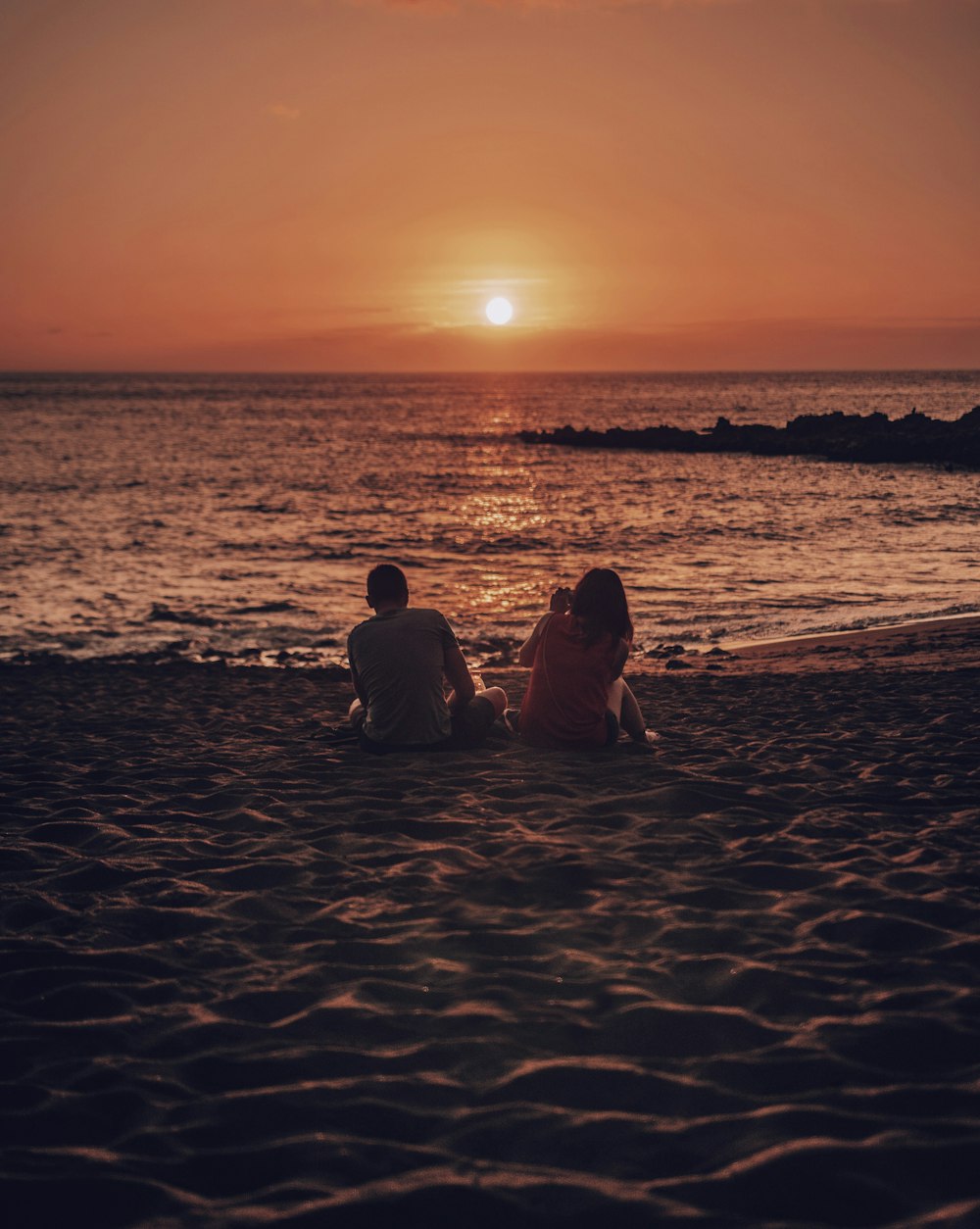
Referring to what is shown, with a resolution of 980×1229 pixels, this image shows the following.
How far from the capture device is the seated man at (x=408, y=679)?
6.73 meters

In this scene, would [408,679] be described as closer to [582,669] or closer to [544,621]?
[544,621]

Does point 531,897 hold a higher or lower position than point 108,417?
lower

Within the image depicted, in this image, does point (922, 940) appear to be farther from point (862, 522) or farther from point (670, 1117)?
point (862, 522)

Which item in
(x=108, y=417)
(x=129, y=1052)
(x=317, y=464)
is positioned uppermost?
(x=108, y=417)

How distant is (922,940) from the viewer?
13.0 feet

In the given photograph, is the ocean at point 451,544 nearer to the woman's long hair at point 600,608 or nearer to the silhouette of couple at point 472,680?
the silhouette of couple at point 472,680

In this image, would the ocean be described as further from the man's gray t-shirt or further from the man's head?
the man's head

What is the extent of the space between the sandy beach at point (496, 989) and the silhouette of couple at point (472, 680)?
0.84ft

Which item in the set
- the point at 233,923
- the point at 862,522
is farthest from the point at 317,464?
the point at 233,923

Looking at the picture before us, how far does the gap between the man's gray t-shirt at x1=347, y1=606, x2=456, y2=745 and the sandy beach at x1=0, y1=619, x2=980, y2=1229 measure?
0.87 ft

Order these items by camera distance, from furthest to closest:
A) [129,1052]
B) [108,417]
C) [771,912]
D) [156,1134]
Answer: [108,417], [771,912], [129,1052], [156,1134]

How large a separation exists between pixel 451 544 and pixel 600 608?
61.6 feet

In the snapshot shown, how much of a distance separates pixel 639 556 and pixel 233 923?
18832 millimetres

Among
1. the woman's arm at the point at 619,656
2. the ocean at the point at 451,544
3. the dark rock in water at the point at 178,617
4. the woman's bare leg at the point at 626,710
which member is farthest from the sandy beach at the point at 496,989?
the dark rock in water at the point at 178,617
